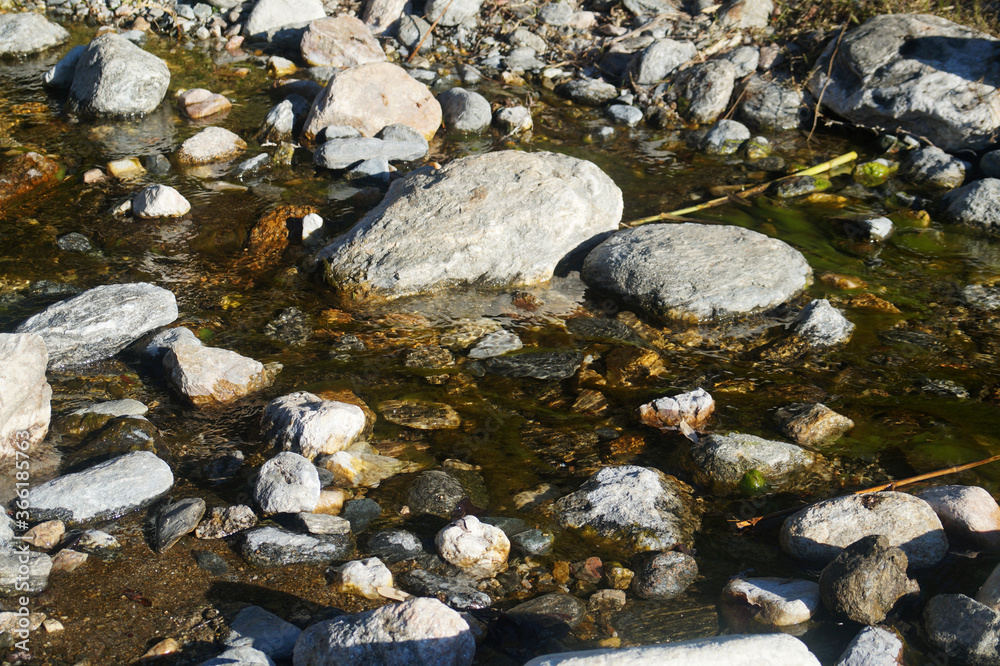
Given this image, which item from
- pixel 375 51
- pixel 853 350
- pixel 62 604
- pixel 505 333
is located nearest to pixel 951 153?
pixel 853 350

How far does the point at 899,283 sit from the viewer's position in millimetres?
6113

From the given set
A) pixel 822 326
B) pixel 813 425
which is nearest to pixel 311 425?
pixel 813 425

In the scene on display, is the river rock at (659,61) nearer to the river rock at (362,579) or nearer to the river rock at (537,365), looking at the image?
the river rock at (537,365)

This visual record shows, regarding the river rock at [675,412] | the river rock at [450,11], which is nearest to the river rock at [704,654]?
the river rock at [675,412]

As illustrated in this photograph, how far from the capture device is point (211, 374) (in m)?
4.36

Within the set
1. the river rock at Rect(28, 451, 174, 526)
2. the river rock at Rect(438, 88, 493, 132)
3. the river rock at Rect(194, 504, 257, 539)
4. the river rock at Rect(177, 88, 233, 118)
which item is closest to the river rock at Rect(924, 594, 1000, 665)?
the river rock at Rect(194, 504, 257, 539)

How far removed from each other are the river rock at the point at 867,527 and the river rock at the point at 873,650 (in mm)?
512

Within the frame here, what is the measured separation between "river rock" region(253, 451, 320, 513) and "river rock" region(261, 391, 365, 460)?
25 centimetres

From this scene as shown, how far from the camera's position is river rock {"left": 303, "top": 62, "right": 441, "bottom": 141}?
8016 millimetres

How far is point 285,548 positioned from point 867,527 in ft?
8.31

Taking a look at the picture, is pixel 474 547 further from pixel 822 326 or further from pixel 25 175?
pixel 25 175

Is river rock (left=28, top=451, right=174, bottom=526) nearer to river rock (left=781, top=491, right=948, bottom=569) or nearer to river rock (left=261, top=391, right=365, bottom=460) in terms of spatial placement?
river rock (left=261, top=391, right=365, bottom=460)

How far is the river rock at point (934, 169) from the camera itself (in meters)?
7.79

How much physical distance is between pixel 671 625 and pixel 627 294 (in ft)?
9.36
